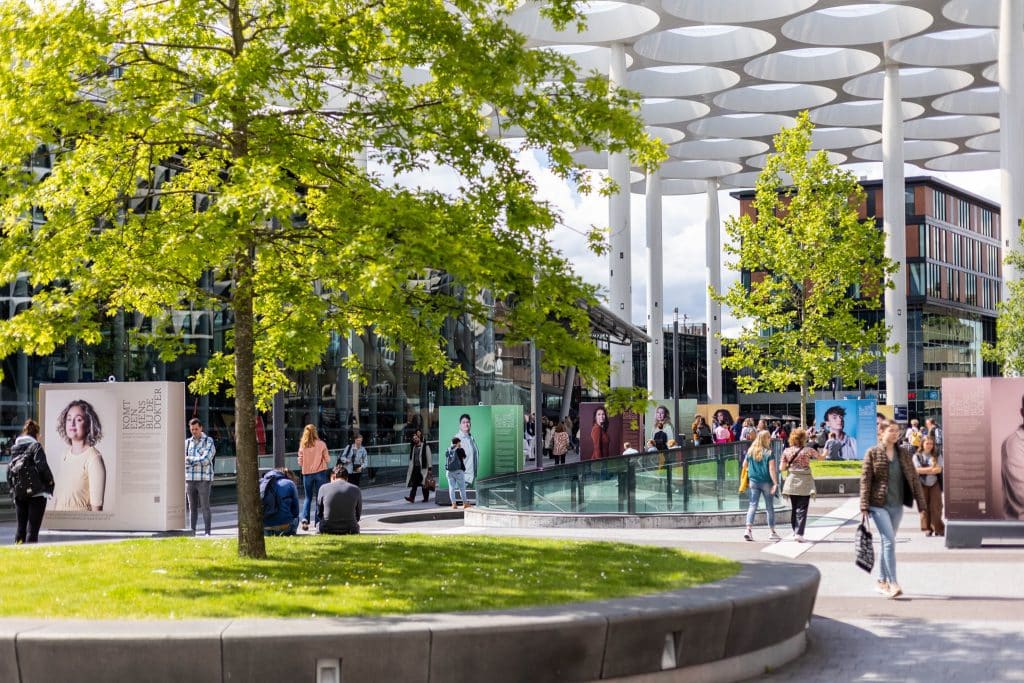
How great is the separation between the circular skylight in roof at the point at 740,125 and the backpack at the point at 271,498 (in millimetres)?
53621

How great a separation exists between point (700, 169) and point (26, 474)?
6561 cm

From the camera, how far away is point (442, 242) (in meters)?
10.3

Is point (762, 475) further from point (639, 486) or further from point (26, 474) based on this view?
point (26, 474)

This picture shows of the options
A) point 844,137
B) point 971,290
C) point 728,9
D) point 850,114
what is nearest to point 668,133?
point 850,114

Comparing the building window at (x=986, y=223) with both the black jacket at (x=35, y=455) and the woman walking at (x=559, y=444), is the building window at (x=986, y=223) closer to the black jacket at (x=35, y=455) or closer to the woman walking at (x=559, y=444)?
the woman walking at (x=559, y=444)

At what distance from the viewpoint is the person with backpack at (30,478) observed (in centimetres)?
1736

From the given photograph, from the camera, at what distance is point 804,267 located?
1549 inches

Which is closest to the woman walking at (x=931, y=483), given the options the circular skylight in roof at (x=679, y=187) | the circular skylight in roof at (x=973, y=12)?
the circular skylight in roof at (x=973, y=12)

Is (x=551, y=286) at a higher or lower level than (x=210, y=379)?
higher

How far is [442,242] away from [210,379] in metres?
4.07

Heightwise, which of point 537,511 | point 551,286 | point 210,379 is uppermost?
point 551,286

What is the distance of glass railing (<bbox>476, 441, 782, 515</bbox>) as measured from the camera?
21922 mm

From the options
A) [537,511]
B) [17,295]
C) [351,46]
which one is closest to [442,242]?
[351,46]

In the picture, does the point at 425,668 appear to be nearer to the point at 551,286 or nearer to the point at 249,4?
the point at 551,286
